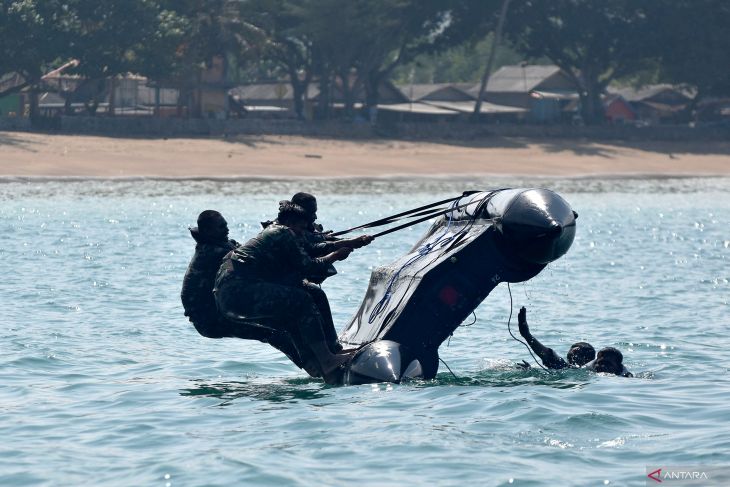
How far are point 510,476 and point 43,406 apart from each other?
15.8ft

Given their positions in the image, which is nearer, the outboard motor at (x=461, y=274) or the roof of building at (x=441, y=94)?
the outboard motor at (x=461, y=274)

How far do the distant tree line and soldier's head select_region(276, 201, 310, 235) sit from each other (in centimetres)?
4423

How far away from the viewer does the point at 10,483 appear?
9289mm

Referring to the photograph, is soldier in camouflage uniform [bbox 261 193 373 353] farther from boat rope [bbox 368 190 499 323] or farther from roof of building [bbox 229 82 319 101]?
roof of building [bbox 229 82 319 101]

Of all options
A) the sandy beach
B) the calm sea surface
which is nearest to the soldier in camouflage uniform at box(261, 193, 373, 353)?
the calm sea surface

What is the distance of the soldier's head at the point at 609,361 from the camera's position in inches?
515

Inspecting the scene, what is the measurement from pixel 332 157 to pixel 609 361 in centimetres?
3840

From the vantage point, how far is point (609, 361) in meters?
13.1

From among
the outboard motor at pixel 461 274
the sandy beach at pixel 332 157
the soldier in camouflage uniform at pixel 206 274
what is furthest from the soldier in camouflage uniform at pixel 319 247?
the sandy beach at pixel 332 157

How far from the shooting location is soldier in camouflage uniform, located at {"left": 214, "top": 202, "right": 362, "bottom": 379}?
11711 millimetres

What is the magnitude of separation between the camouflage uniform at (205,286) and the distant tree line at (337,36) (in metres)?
43.6

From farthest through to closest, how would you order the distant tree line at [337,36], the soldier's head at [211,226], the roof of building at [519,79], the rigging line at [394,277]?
the roof of building at [519,79] < the distant tree line at [337,36] < the rigging line at [394,277] < the soldier's head at [211,226]

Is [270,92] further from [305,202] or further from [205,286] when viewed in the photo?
[305,202]

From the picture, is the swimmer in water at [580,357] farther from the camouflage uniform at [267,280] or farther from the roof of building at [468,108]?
the roof of building at [468,108]
